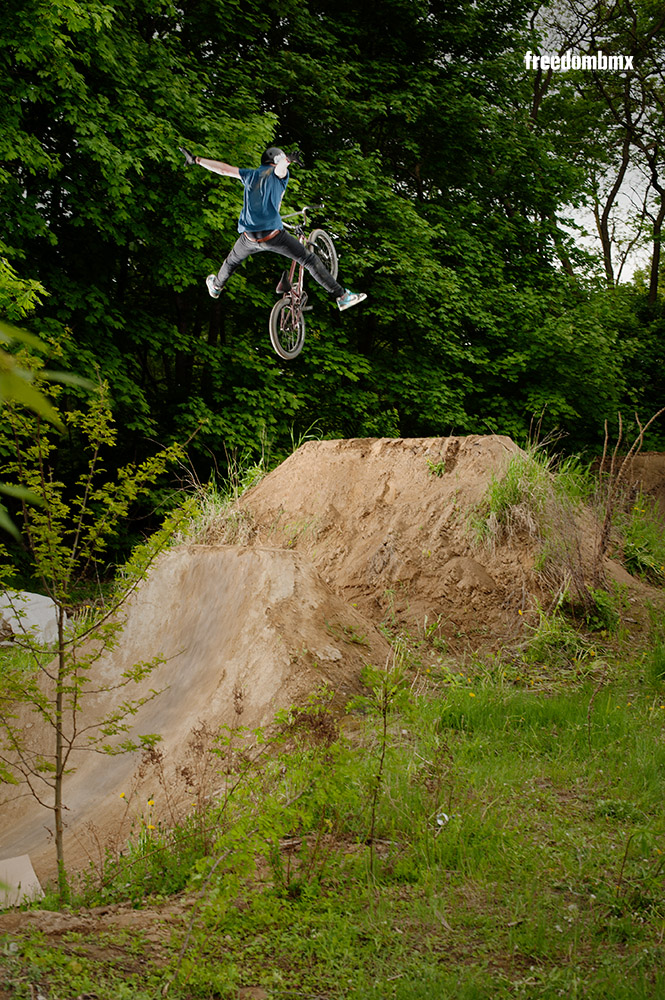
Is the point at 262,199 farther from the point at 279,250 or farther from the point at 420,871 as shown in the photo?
the point at 420,871

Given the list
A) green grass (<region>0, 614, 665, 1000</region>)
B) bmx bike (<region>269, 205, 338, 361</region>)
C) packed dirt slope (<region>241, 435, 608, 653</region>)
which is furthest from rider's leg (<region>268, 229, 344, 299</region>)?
green grass (<region>0, 614, 665, 1000</region>)

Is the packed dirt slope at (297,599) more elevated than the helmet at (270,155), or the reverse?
the helmet at (270,155)

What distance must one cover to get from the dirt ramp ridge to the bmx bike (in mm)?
2215

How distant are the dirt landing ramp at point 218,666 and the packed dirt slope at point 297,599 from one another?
1 centimetres

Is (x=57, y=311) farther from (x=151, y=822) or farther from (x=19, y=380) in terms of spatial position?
(x=19, y=380)

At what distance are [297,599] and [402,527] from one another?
1585 mm

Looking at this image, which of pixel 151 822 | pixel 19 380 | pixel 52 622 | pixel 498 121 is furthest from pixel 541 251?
pixel 19 380

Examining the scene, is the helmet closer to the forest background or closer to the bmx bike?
the bmx bike

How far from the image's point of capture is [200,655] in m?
6.29

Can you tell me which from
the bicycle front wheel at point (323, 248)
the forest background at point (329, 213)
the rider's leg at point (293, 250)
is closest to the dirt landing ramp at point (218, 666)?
the forest background at point (329, 213)

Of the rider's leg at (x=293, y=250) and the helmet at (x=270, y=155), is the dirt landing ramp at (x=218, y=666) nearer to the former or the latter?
the rider's leg at (x=293, y=250)

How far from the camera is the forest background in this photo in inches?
403

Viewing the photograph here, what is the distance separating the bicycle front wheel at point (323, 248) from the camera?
10.0 m

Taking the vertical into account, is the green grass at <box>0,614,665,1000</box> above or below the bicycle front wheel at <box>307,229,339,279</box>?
below
